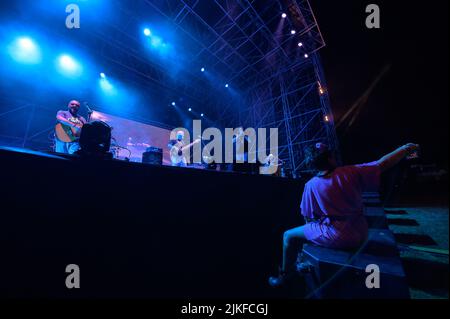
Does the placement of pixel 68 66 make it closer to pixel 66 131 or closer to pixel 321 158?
pixel 66 131

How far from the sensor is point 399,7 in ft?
16.4

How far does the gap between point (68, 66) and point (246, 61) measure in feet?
23.0

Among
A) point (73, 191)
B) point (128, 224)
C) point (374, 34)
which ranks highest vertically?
point (374, 34)

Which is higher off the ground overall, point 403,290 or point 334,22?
point 334,22

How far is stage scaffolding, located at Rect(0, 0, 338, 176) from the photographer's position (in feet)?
19.3

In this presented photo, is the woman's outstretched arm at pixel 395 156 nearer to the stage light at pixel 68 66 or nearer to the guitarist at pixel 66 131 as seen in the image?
the guitarist at pixel 66 131

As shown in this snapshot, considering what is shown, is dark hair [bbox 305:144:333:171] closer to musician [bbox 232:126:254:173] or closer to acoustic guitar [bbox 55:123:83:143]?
musician [bbox 232:126:254:173]

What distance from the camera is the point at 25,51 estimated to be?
4977 mm

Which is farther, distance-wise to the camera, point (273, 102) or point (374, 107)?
point (273, 102)

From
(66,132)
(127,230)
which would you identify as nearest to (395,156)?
(127,230)

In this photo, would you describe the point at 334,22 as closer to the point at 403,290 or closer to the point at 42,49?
the point at 403,290

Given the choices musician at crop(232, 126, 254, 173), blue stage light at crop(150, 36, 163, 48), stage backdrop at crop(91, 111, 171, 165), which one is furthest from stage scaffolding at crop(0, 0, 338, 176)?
musician at crop(232, 126, 254, 173)

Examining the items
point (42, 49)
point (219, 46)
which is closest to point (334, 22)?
point (219, 46)

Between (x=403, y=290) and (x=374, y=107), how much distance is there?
8.80 metres
